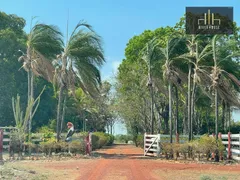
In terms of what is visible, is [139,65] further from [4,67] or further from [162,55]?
[4,67]

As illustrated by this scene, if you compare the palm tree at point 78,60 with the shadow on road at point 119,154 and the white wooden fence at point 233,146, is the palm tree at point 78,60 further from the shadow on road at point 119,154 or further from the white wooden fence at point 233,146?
the white wooden fence at point 233,146

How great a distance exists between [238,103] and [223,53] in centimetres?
525

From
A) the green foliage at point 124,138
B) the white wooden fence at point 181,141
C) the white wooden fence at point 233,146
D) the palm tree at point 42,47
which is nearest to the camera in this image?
the white wooden fence at point 233,146

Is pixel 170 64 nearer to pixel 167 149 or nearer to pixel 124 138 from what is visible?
pixel 167 149

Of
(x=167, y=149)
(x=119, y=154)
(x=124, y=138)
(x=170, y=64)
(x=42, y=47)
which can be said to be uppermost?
(x=42, y=47)

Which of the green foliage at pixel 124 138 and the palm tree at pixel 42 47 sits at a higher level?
the palm tree at pixel 42 47

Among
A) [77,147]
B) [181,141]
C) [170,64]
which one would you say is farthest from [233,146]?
[77,147]

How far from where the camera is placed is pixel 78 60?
74.0ft

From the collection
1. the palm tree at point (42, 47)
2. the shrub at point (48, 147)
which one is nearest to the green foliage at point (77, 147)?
the shrub at point (48, 147)

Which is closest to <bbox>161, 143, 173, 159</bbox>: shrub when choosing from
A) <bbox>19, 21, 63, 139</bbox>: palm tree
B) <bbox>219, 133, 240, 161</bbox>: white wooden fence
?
<bbox>219, 133, 240, 161</bbox>: white wooden fence

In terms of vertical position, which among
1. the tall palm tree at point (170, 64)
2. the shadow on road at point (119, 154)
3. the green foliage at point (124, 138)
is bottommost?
the green foliage at point (124, 138)

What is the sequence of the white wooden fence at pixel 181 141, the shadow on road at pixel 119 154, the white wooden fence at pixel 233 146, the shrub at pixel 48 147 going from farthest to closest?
the shadow on road at pixel 119 154 < the shrub at pixel 48 147 < the white wooden fence at pixel 181 141 < the white wooden fence at pixel 233 146

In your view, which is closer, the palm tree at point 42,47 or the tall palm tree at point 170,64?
the tall palm tree at point 170,64

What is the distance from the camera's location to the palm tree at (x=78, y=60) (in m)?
22.1
